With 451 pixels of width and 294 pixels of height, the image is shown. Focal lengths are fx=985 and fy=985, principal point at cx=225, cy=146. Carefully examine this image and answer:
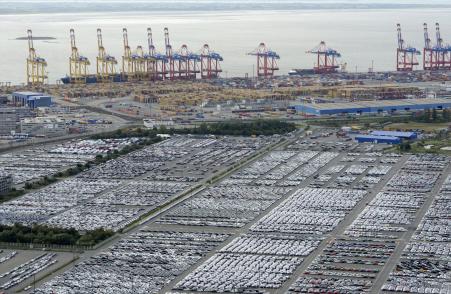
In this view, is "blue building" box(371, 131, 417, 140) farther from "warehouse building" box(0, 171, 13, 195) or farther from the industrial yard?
"warehouse building" box(0, 171, 13, 195)

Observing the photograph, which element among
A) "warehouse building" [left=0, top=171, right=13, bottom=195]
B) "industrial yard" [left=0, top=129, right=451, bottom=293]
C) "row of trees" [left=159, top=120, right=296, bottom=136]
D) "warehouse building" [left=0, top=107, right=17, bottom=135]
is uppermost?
"warehouse building" [left=0, top=107, right=17, bottom=135]

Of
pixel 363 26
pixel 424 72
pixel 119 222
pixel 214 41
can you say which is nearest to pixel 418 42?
pixel 214 41

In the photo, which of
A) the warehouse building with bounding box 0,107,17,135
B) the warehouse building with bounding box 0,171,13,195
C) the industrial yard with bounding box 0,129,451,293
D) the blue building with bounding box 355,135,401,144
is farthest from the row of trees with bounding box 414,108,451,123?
the warehouse building with bounding box 0,171,13,195

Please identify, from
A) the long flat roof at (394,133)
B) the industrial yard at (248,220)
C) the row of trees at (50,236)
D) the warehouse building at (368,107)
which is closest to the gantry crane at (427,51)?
the warehouse building at (368,107)

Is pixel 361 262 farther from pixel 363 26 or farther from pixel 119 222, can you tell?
pixel 363 26

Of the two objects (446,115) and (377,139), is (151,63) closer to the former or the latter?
(446,115)

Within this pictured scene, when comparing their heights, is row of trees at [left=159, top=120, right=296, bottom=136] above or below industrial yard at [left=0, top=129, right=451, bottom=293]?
above

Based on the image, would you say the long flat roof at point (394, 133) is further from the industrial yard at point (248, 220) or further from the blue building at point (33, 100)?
the blue building at point (33, 100)
